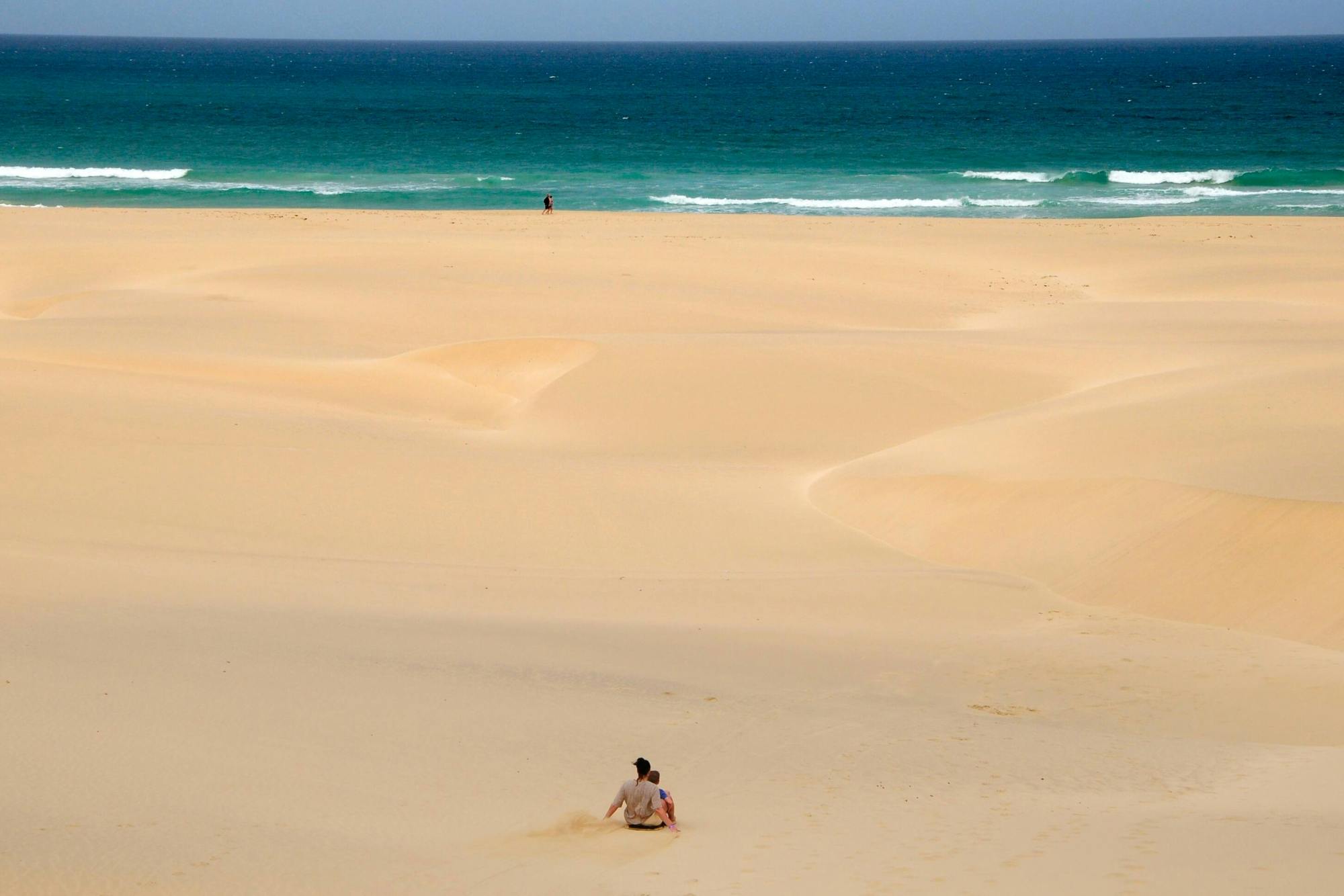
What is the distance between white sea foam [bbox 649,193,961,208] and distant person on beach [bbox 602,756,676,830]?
127 feet

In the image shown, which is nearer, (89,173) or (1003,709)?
(1003,709)

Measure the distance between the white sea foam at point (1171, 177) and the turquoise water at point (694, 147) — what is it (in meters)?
0.13

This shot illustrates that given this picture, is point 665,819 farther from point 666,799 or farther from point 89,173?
point 89,173

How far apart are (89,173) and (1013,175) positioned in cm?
3461

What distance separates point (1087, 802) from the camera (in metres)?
7.00

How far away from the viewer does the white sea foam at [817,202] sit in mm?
44531

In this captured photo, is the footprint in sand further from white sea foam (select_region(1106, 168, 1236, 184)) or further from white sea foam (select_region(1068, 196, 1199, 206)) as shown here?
white sea foam (select_region(1106, 168, 1236, 184))

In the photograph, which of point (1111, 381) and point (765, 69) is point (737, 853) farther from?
point (765, 69)

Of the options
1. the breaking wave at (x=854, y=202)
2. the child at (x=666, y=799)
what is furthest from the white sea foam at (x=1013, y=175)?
the child at (x=666, y=799)

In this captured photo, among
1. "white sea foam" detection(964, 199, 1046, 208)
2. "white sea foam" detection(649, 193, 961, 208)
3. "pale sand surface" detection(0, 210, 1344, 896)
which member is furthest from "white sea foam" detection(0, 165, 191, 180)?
"pale sand surface" detection(0, 210, 1344, 896)

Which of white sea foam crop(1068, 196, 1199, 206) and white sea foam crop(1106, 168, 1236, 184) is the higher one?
white sea foam crop(1106, 168, 1236, 184)

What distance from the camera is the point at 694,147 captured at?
6378 cm

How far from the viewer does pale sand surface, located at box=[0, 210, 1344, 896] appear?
253 inches

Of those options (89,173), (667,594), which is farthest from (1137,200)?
(667,594)
